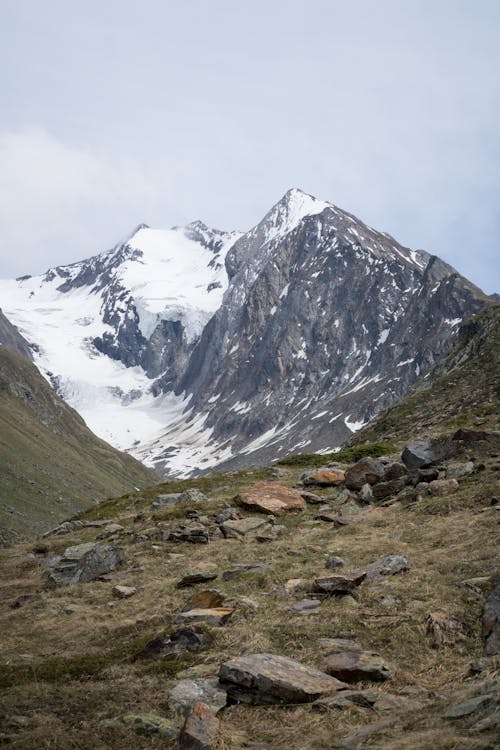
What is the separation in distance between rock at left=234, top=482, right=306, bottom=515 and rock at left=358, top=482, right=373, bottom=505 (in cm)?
248

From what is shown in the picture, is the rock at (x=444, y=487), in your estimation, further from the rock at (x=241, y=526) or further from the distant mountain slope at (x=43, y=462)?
the distant mountain slope at (x=43, y=462)

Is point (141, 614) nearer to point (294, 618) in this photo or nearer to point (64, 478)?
point (294, 618)

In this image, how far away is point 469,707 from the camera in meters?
8.34

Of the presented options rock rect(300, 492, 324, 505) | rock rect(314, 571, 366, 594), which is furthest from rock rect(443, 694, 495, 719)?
rock rect(300, 492, 324, 505)

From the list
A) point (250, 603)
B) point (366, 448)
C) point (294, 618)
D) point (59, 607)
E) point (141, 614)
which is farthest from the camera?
point (366, 448)

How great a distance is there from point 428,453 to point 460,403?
743 inches

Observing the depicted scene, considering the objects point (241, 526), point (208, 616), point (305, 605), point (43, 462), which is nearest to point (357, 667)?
point (305, 605)

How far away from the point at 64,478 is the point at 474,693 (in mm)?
123761

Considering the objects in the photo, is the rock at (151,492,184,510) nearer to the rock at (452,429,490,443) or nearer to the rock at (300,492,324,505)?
the rock at (300,492,324,505)

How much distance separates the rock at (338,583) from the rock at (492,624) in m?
3.54

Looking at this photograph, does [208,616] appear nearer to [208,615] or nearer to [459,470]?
[208,615]

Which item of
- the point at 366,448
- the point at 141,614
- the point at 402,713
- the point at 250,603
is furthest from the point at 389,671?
the point at 366,448

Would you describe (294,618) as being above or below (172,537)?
above

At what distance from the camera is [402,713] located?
9.12 m
